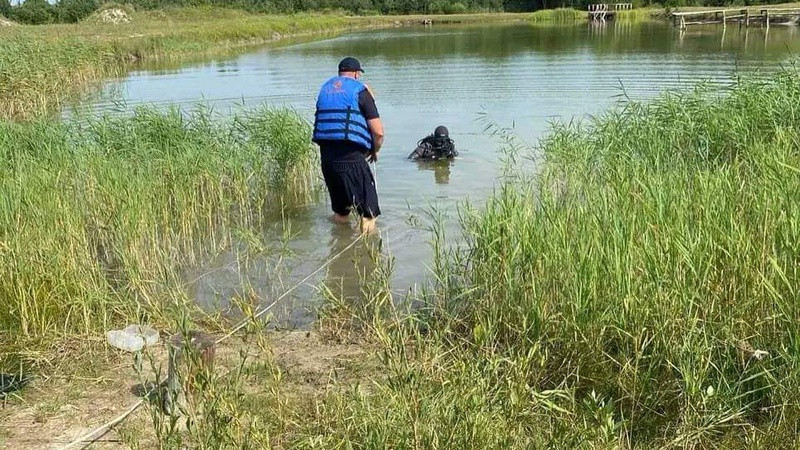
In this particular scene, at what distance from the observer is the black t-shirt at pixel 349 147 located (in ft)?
23.0

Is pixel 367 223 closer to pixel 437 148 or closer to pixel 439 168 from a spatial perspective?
pixel 439 168

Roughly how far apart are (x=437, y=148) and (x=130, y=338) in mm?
7282

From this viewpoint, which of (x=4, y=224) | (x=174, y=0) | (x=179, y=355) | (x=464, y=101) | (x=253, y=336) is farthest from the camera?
(x=174, y=0)

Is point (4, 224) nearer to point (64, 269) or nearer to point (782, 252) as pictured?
point (64, 269)

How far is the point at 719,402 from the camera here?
3244 millimetres

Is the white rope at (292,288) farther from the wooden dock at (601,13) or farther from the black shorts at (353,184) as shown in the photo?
the wooden dock at (601,13)

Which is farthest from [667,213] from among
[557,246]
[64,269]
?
[64,269]

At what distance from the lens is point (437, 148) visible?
11.1m

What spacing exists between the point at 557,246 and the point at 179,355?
90.1 inches

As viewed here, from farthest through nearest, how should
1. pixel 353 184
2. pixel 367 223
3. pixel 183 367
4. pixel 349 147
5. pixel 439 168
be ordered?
pixel 439 168 < pixel 367 223 < pixel 353 184 < pixel 349 147 < pixel 183 367

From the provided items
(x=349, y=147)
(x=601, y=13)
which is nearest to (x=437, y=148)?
(x=349, y=147)

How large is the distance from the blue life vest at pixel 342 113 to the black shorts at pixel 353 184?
0.27 metres

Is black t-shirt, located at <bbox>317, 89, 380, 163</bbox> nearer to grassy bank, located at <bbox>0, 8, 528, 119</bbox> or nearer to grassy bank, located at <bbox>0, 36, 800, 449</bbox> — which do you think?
grassy bank, located at <bbox>0, 36, 800, 449</bbox>

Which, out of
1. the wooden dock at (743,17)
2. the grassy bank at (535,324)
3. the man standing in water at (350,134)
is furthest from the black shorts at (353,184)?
the wooden dock at (743,17)
